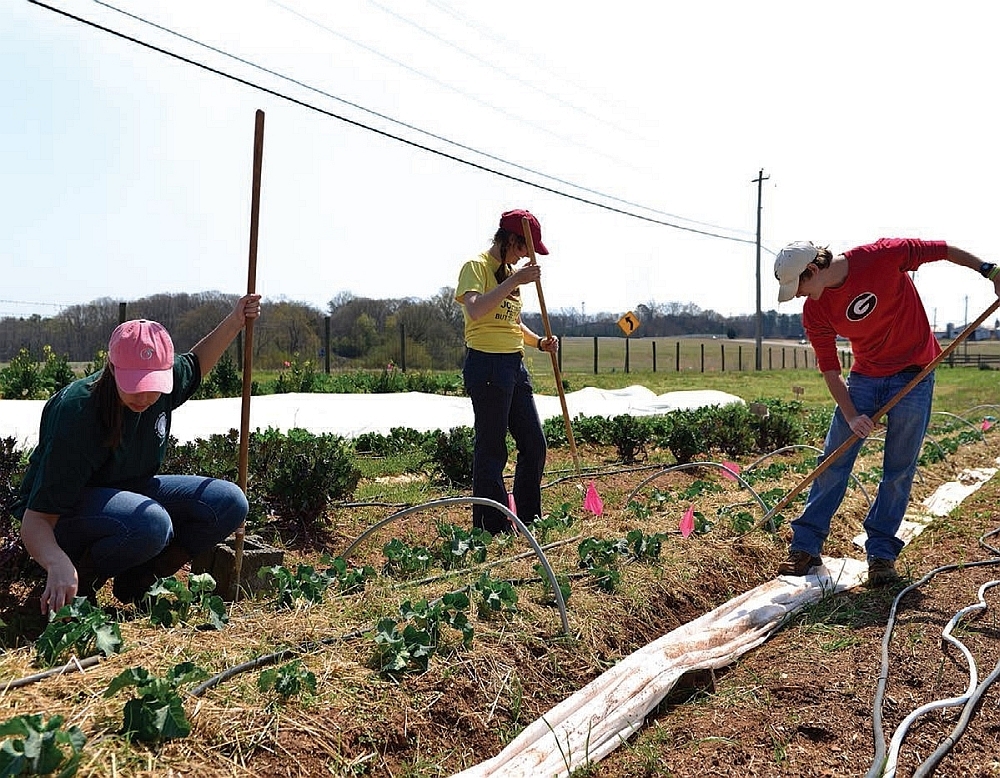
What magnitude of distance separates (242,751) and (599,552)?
1.96 metres

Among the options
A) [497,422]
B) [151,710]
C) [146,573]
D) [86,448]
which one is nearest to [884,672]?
[497,422]

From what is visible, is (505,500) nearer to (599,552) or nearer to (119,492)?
(599,552)

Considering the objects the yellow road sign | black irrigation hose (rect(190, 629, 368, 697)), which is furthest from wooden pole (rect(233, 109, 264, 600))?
the yellow road sign

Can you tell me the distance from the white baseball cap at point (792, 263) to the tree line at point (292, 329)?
36.7ft

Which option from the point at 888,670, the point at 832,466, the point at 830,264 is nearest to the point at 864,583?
the point at 832,466

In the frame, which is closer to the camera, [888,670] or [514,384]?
[888,670]

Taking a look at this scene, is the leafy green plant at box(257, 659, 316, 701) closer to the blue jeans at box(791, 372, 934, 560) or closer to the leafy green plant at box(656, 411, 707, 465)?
the blue jeans at box(791, 372, 934, 560)

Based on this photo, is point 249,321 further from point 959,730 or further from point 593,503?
point 959,730

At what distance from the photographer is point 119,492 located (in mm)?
3279

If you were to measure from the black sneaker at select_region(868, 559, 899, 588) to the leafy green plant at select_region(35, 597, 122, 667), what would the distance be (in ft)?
10.8

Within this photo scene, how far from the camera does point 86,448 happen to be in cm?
310

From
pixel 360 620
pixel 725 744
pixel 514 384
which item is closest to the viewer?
pixel 725 744

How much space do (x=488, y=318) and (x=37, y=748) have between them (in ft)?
10.1

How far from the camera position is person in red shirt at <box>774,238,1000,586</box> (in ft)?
13.3
